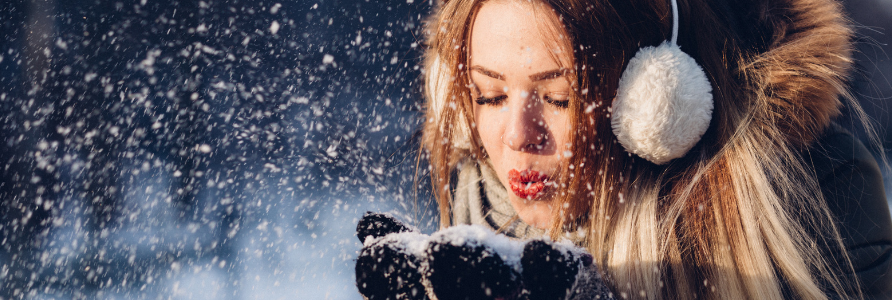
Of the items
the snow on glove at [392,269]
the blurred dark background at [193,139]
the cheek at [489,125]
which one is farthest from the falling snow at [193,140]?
the snow on glove at [392,269]

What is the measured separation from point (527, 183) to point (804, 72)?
653mm

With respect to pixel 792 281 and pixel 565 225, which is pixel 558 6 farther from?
pixel 792 281

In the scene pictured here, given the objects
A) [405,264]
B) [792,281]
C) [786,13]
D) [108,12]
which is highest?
[786,13]

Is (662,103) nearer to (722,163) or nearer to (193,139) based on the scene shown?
(722,163)

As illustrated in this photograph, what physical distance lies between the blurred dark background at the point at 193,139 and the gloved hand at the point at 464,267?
1.11 meters

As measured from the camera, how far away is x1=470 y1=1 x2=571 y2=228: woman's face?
39.0 inches

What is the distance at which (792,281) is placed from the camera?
96 cm

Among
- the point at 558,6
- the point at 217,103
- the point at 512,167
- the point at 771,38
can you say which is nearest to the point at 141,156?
the point at 217,103

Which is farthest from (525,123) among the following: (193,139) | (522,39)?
(193,139)

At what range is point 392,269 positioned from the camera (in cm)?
70

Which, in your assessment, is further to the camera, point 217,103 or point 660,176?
point 217,103

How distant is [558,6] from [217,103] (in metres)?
1.71

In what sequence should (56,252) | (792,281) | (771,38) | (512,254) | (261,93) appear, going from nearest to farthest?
1. (512,254)
2. (792,281)
3. (771,38)
4. (261,93)
5. (56,252)

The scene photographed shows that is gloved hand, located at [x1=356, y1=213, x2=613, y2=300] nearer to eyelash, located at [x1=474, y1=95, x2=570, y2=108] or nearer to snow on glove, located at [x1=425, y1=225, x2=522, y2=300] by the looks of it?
snow on glove, located at [x1=425, y1=225, x2=522, y2=300]
